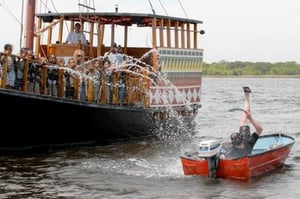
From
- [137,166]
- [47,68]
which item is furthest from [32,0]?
→ [137,166]

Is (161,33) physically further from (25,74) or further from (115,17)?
(25,74)

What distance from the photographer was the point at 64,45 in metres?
19.8

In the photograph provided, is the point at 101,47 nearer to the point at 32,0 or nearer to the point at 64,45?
the point at 64,45

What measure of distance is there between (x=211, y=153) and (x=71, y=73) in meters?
5.09

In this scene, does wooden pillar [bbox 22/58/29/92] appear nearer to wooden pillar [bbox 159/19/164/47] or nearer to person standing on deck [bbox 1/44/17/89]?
person standing on deck [bbox 1/44/17/89]

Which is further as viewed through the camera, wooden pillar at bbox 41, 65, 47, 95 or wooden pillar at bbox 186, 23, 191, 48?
wooden pillar at bbox 186, 23, 191, 48

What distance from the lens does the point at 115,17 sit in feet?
67.3

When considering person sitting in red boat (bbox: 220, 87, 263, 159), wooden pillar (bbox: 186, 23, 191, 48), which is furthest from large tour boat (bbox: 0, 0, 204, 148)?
person sitting in red boat (bbox: 220, 87, 263, 159)

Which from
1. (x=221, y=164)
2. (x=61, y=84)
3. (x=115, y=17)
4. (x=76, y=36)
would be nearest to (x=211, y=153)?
(x=221, y=164)

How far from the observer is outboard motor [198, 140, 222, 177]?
13.4 metres

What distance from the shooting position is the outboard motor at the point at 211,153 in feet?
44.1

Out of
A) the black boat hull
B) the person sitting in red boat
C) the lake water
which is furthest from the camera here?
the black boat hull

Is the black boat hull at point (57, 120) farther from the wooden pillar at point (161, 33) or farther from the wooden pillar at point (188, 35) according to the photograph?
the wooden pillar at point (188, 35)

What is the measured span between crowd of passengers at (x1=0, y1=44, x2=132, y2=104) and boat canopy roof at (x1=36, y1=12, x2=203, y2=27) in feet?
3.05
